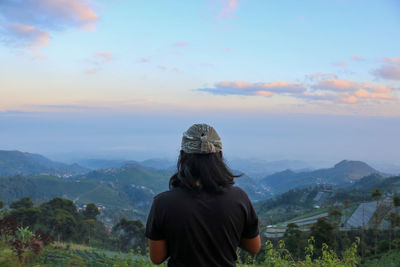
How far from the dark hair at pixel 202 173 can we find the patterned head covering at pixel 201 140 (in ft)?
0.14

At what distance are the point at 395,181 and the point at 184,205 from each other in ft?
345

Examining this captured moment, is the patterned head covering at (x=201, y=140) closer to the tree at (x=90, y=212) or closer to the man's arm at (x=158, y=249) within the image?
the man's arm at (x=158, y=249)

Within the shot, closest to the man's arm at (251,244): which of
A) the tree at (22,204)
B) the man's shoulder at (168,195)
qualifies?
the man's shoulder at (168,195)

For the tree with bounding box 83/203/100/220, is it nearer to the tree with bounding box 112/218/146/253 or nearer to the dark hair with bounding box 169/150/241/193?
the tree with bounding box 112/218/146/253

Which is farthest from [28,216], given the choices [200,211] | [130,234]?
[200,211]

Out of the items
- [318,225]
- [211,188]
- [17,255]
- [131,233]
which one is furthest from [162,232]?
[131,233]

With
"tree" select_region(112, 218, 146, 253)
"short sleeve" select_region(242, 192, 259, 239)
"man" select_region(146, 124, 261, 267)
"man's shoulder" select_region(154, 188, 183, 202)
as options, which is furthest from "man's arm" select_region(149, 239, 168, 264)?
"tree" select_region(112, 218, 146, 253)

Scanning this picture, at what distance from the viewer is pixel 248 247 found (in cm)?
242

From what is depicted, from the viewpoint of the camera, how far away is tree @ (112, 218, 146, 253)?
101 ft

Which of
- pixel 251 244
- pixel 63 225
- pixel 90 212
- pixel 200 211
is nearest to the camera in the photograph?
pixel 200 211

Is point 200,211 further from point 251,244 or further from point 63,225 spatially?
point 63,225

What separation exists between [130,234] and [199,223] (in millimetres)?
31854

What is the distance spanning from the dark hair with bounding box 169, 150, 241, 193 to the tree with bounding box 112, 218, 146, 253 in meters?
30.3

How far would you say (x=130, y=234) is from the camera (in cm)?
3156
